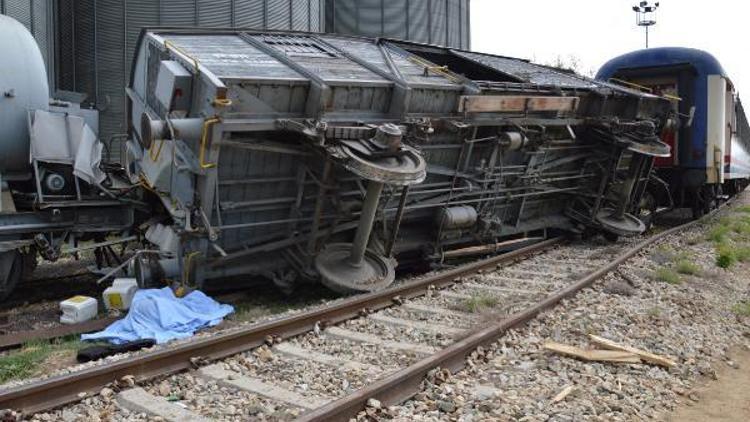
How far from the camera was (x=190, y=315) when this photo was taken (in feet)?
22.9

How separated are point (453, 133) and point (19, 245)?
5.83m

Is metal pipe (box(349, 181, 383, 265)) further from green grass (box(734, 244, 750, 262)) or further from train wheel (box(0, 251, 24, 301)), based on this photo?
green grass (box(734, 244, 750, 262))

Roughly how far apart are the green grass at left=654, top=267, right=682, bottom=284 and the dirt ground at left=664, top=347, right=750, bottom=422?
3106mm

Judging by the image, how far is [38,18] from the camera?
779 inches

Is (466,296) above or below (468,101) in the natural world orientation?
below

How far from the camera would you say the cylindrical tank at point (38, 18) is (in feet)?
59.5

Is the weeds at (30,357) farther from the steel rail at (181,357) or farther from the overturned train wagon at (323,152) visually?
the overturned train wagon at (323,152)

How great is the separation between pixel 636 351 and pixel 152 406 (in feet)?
12.9

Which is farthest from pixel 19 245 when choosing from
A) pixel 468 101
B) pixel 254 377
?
pixel 468 101

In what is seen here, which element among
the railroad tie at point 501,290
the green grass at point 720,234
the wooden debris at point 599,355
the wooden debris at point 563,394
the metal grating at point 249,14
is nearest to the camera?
the wooden debris at point 563,394

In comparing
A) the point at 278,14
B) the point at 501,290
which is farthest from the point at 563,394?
the point at 278,14

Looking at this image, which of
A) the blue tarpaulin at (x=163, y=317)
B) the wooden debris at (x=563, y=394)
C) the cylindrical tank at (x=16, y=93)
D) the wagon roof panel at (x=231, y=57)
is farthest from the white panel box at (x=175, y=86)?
the wooden debris at (x=563, y=394)

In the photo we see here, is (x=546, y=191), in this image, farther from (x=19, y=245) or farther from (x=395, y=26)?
(x=395, y=26)

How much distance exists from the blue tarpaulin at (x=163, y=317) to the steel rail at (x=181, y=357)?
3.40ft
